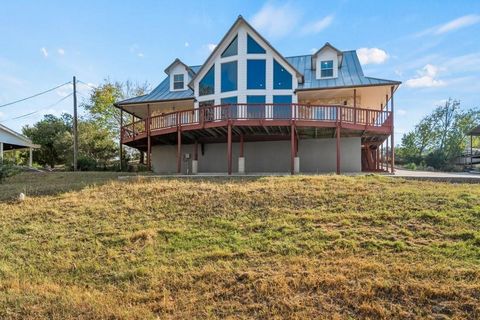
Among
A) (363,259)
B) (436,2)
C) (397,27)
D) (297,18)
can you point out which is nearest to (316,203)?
(363,259)

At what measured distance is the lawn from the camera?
4449 mm

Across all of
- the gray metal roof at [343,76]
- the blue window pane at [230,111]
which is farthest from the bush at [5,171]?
the gray metal roof at [343,76]

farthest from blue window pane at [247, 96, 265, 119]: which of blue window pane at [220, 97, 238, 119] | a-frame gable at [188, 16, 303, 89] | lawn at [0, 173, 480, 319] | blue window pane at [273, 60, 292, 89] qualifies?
lawn at [0, 173, 480, 319]

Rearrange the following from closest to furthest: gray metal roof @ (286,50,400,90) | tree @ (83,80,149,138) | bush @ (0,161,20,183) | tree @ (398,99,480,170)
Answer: bush @ (0,161,20,183) → gray metal roof @ (286,50,400,90) → tree @ (83,80,149,138) → tree @ (398,99,480,170)

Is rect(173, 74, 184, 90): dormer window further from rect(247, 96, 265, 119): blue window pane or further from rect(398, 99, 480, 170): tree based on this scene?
rect(398, 99, 480, 170): tree

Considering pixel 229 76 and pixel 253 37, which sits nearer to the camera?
pixel 253 37

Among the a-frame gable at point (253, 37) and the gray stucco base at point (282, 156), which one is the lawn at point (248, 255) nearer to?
the gray stucco base at point (282, 156)

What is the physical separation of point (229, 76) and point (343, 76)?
655cm

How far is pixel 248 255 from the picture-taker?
582 cm

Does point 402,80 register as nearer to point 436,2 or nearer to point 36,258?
point 436,2

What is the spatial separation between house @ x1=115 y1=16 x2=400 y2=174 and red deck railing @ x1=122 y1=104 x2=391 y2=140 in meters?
0.05

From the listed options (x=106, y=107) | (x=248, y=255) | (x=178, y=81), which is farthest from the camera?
(x=106, y=107)

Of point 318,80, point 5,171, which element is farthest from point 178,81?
point 5,171

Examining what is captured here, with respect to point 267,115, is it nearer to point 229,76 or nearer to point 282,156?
point 282,156
